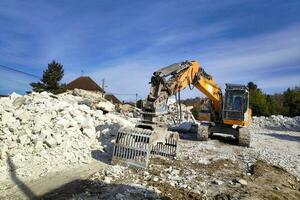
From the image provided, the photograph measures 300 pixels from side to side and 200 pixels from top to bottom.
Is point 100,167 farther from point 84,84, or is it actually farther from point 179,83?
point 84,84

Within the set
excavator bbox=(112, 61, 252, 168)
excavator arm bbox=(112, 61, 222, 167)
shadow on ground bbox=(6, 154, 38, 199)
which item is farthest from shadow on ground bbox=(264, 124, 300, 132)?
shadow on ground bbox=(6, 154, 38, 199)

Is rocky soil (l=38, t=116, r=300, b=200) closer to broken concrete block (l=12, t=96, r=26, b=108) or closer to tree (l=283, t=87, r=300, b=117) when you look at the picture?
broken concrete block (l=12, t=96, r=26, b=108)

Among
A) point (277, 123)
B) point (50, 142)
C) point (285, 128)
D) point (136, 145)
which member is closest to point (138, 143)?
point (136, 145)

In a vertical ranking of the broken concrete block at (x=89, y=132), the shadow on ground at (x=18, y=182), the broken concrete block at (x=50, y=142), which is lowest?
the shadow on ground at (x=18, y=182)

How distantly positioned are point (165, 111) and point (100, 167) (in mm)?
2157

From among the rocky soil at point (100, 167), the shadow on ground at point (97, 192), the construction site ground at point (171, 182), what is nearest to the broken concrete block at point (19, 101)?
the rocky soil at point (100, 167)

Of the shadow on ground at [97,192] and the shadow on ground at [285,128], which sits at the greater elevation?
the shadow on ground at [285,128]

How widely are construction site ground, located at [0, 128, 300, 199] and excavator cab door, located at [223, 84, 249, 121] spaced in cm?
358

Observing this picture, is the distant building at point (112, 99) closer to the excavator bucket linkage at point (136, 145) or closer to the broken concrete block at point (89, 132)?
the broken concrete block at point (89, 132)

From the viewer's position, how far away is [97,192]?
546 centimetres

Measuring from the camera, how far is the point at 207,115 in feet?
44.9

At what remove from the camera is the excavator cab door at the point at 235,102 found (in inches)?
478

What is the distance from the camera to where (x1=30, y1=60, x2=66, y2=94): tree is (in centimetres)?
3234

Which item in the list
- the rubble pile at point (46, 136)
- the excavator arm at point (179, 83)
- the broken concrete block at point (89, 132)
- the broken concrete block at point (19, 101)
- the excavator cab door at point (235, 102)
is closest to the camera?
the rubble pile at point (46, 136)
